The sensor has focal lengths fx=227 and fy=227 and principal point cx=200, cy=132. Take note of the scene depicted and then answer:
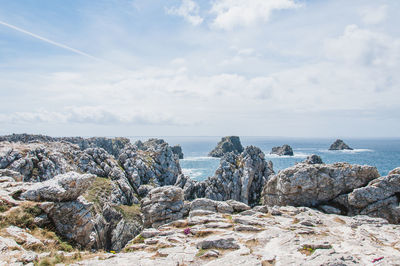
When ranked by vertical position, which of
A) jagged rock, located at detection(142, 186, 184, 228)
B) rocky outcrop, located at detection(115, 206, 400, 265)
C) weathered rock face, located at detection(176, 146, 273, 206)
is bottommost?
weathered rock face, located at detection(176, 146, 273, 206)

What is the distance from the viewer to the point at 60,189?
70.9ft

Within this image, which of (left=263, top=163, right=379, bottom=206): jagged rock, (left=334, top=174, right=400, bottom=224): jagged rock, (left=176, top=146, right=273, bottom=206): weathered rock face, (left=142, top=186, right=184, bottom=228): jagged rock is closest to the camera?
(left=334, top=174, right=400, bottom=224): jagged rock

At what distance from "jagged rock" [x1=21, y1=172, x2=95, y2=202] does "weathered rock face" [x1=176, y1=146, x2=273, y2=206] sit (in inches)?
2336

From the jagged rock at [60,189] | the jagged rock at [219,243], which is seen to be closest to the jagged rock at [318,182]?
the jagged rock at [219,243]

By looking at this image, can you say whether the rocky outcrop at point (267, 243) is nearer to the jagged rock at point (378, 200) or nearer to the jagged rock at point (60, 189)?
the jagged rock at point (378, 200)

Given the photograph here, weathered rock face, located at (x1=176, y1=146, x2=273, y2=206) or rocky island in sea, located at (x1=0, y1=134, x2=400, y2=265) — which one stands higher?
rocky island in sea, located at (x1=0, y1=134, x2=400, y2=265)

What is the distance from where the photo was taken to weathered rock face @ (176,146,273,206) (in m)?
82.2

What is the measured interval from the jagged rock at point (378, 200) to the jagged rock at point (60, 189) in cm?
3304


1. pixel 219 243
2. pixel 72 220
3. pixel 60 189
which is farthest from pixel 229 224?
pixel 60 189

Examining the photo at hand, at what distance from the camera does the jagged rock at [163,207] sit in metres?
30.6

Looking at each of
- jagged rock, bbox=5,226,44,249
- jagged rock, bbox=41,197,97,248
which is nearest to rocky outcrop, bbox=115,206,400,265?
jagged rock, bbox=5,226,44,249

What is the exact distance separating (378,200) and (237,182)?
192 feet

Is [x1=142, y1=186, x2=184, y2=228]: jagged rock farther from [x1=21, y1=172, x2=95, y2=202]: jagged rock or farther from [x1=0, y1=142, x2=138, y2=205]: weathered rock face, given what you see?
[x1=0, y1=142, x2=138, y2=205]: weathered rock face

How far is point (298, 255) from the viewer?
14.4m
